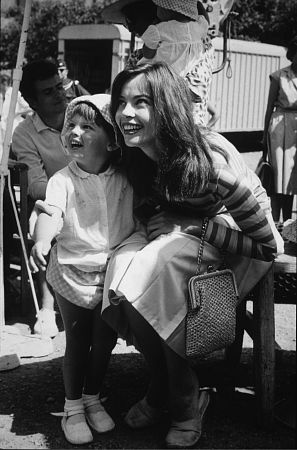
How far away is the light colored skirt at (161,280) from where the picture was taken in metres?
2.38

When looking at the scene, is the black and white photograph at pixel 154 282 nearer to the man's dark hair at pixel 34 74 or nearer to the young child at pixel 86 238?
the young child at pixel 86 238

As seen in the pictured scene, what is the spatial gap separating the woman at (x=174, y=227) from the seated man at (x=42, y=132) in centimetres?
159

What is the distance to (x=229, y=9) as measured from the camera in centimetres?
504

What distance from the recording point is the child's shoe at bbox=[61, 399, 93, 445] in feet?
8.45

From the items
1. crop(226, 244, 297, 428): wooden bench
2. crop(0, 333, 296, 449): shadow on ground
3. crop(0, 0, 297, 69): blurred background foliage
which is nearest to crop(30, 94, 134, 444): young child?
crop(0, 333, 296, 449): shadow on ground

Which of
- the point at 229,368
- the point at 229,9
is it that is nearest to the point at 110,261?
the point at 229,368

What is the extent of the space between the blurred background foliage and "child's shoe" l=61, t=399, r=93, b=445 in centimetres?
1370

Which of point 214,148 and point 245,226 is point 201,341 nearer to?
point 245,226

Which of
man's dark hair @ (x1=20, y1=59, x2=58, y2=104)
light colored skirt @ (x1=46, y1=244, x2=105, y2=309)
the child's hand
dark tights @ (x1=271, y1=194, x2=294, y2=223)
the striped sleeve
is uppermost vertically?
man's dark hair @ (x1=20, y1=59, x2=58, y2=104)

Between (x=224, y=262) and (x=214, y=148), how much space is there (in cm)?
44

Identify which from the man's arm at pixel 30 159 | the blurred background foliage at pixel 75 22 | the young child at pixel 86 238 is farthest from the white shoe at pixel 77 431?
the blurred background foliage at pixel 75 22

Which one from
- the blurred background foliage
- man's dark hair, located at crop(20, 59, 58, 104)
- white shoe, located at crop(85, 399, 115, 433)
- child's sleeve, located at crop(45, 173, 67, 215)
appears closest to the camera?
child's sleeve, located at crop(45, 173, 67, 215)

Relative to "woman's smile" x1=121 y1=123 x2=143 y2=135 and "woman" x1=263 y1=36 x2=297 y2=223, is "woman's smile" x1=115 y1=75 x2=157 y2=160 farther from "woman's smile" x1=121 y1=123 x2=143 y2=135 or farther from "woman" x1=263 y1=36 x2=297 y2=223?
"woman" x1=263 y1=36 x2=297 y2=223

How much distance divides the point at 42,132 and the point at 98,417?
2061mm
